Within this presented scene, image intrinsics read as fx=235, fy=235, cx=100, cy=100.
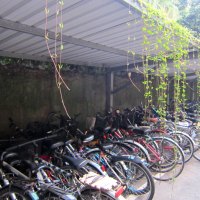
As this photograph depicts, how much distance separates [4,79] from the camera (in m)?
5.30

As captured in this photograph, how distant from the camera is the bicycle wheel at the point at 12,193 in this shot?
2523 mm

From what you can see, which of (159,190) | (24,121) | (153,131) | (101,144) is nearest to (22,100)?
(24,121)

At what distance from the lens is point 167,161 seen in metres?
4.61

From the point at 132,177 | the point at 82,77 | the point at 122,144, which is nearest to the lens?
the point at 132,177

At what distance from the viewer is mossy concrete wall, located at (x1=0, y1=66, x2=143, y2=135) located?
17.6 ft

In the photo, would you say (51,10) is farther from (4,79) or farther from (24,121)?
(24,121)

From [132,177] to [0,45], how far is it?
3232 mm

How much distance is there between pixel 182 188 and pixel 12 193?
2.79 m

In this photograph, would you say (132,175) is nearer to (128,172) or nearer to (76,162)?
(128,172)

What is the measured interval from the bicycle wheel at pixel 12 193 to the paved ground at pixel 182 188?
2.02m

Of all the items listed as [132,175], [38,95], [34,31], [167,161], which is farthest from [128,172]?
[38,95]

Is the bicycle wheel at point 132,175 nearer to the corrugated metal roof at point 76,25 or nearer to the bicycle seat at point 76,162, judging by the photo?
the bicycle seat at point 76,162

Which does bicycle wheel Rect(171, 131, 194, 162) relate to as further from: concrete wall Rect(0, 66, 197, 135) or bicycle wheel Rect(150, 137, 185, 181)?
concrete wall Rect(0, 66, 197, 135)

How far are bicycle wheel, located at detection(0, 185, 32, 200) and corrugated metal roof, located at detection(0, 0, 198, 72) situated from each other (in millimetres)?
1927
